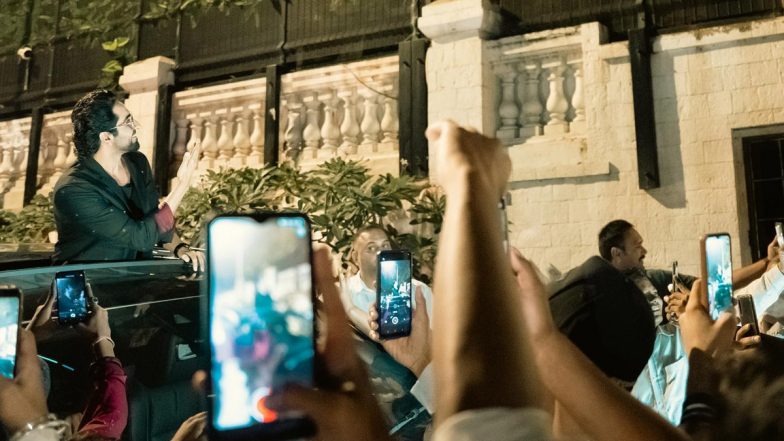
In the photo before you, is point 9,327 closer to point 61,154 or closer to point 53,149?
point 61,154

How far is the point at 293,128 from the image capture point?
483 centimetres

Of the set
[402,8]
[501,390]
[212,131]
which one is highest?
[402,8]

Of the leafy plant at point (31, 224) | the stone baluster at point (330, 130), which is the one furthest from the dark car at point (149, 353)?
the leafy plant at point (31, 224)

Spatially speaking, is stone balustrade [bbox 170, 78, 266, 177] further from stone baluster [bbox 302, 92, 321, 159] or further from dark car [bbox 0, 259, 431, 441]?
dark car [bbox 0, 259, 431, 441]

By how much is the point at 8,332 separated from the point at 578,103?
3.70 m

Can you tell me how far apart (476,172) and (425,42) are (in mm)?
4111

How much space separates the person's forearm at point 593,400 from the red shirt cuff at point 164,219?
1.79 meters

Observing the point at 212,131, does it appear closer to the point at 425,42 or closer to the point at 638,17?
the point at 425,42

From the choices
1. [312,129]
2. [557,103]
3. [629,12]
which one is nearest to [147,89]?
[312,129]

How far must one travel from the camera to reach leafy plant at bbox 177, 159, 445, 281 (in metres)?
4.00

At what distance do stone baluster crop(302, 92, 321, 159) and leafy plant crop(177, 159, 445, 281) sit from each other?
255 mm

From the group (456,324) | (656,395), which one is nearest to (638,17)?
(656,395)

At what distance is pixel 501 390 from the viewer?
0.43m

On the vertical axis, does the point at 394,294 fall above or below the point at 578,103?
below
